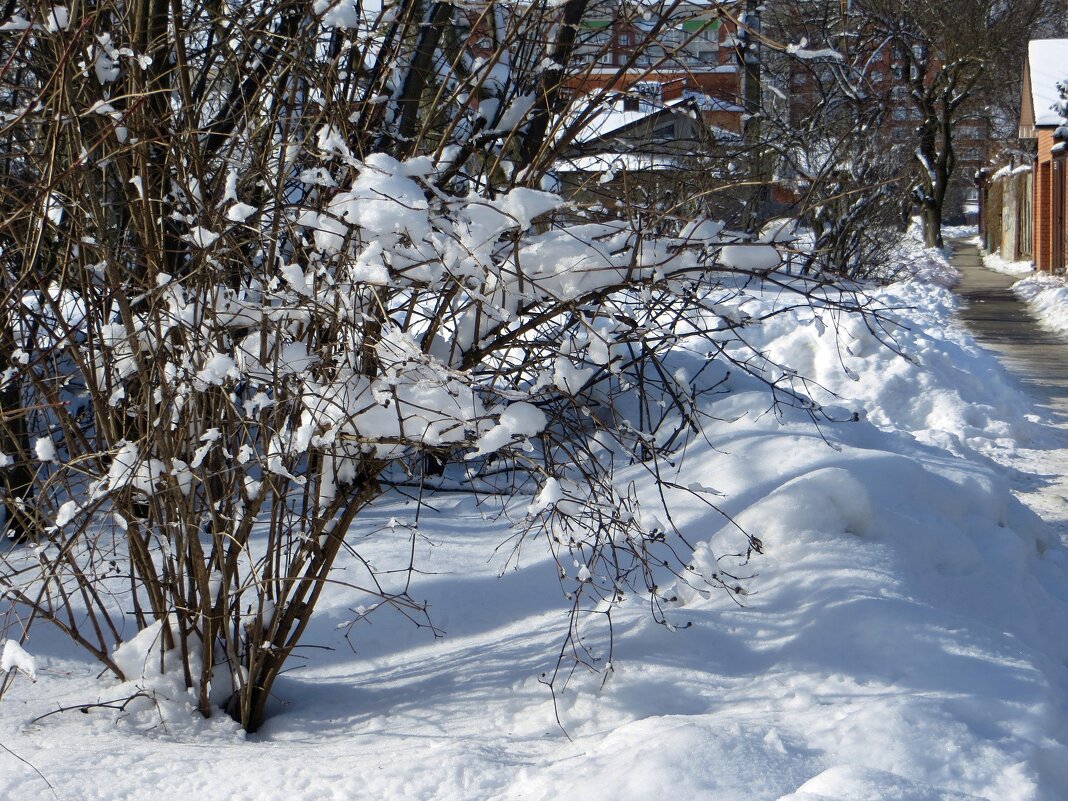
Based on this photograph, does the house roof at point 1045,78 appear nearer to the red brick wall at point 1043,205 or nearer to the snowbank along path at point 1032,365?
the red brick wall at point 1043,205

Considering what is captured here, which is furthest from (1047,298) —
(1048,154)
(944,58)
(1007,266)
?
(1007,266)

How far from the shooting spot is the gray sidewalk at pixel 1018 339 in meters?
9.15

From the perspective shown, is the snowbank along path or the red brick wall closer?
the snowbank along path

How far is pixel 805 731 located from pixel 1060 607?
1.77 m

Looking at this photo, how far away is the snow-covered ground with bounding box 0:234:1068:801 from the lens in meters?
2.47

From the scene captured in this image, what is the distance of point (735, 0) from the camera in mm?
2631

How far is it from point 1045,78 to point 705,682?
24.2 metres

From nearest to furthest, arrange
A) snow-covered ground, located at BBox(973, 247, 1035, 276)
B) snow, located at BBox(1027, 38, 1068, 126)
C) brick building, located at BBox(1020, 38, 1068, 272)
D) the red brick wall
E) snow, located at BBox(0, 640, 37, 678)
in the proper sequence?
snow, located at BBox(0, 640, 37, 678)
brick building, located at BBox(1020, 38, 1068, 272)
snow, located at BBox(1027, 38, 1068, 126)
the red brick wall
snow-covered ground, located at BBox(973, 247, 1035, 276)

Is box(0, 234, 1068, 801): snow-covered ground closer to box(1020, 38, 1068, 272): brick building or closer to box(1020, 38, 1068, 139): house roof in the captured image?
box(1020, 38, 1068, 272): brick building

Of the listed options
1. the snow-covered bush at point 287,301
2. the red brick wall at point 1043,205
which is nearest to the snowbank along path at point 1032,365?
the red brick wall at point 1043,205

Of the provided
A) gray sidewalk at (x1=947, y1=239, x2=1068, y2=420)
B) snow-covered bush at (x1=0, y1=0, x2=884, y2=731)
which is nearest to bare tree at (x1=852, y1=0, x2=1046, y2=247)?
gray sidewalk at (x1=947, y1=239, x2=1068, y2=420)

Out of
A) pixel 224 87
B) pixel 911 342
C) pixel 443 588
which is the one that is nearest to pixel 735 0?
pixel 224 87

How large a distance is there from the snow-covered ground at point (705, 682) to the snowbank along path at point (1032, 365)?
124 cm

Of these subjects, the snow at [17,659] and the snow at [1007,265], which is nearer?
the snow at [17,659]
